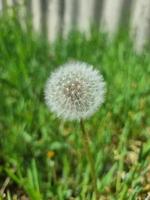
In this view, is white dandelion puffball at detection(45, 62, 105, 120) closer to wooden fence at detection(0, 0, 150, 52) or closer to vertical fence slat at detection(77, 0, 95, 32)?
wooden fence at detection(0, 0, 150, 52)

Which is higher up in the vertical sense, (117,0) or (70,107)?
(117,0)

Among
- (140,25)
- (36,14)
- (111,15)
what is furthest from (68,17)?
(140,25)

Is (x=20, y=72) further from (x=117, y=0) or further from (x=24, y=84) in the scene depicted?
(x=117, y=0)

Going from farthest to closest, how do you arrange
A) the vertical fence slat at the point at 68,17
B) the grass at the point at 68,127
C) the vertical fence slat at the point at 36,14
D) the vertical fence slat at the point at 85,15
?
the vertical fence slat at the point at 36,14 → the vertical fence slat at the point at 68,17 → the vertical fence slat at the point at 85,15 → the grass at the point at 68,127

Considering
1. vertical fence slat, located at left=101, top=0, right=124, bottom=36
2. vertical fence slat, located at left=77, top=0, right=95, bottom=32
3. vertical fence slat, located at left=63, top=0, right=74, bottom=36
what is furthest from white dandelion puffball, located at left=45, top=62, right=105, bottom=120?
vertical fence slat, located at left=63, top=0, right=74, bottom=36

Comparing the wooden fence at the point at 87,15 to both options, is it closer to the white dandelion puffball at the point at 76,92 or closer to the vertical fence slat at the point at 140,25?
the vertical fence slat at the point at 140,25

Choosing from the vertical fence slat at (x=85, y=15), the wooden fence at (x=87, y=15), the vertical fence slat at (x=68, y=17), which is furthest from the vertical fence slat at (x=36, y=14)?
the vertical fence slat at (x=85, y=15)

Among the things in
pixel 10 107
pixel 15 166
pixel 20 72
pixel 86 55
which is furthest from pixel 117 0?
pixel 15 166

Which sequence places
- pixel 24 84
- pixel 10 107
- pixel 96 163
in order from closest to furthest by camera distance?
pixel 96 163 < pixel 10 107 < pixel 24 84
